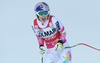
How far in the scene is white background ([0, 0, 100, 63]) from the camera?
21.3 ft

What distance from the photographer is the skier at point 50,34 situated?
548cm

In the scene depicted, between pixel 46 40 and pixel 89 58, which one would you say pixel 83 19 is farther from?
pixel 46 40

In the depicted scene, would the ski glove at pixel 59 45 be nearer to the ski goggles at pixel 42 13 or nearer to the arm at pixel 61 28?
the arm at pixel 61 28

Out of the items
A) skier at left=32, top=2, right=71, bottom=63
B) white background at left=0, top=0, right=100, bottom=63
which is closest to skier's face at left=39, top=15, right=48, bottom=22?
skier at left=32, top=2, right=71, bottom=63

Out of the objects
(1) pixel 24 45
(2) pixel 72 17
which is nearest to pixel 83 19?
(2) pixel 72 17

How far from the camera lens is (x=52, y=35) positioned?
559 centimetres

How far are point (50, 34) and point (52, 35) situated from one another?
2 cm

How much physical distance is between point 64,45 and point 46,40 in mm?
156

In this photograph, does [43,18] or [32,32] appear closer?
[43,18]

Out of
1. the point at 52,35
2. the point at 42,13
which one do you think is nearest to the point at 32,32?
the point at 52,35

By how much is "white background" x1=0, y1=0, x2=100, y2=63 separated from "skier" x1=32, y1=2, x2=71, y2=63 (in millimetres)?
636

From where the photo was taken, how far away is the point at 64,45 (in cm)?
560

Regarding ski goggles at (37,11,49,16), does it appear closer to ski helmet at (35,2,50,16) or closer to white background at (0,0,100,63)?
ski helmet at (35,2,50,16)

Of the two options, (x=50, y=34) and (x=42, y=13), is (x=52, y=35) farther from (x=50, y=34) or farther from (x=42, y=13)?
(x=42, y=13)
